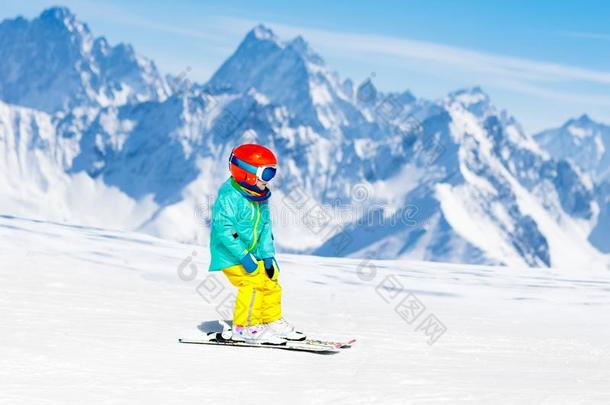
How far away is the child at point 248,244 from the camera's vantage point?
7.16 metres

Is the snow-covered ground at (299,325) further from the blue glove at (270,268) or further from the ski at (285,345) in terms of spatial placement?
the blue glove at (270,268)

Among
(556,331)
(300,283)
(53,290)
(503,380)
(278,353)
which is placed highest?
(300,283)

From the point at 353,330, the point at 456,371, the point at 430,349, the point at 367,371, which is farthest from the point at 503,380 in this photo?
the point at 353,330

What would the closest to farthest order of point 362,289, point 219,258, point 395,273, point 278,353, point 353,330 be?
1. point 278,353
2. point 219,258
3. point 353,330
4. point 362,289
5. point 395,273

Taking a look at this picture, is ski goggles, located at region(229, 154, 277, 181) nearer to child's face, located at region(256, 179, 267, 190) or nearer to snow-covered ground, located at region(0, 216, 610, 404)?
child's face, located at region(256, 179, 267, 190)

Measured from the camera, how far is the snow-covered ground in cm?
517

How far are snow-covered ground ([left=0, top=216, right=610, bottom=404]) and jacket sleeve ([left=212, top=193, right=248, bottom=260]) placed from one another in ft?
2.80

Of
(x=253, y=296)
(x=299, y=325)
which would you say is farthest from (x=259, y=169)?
(x=299, y=325)

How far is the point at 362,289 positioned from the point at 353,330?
3.67 m

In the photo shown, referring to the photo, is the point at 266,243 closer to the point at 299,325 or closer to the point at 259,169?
the point at 259,169

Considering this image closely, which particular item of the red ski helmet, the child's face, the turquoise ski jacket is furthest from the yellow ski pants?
the red ski helmet

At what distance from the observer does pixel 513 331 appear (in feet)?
28.7

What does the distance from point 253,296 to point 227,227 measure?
0.67m

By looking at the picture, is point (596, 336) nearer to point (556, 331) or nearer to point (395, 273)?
point (556, 331)
